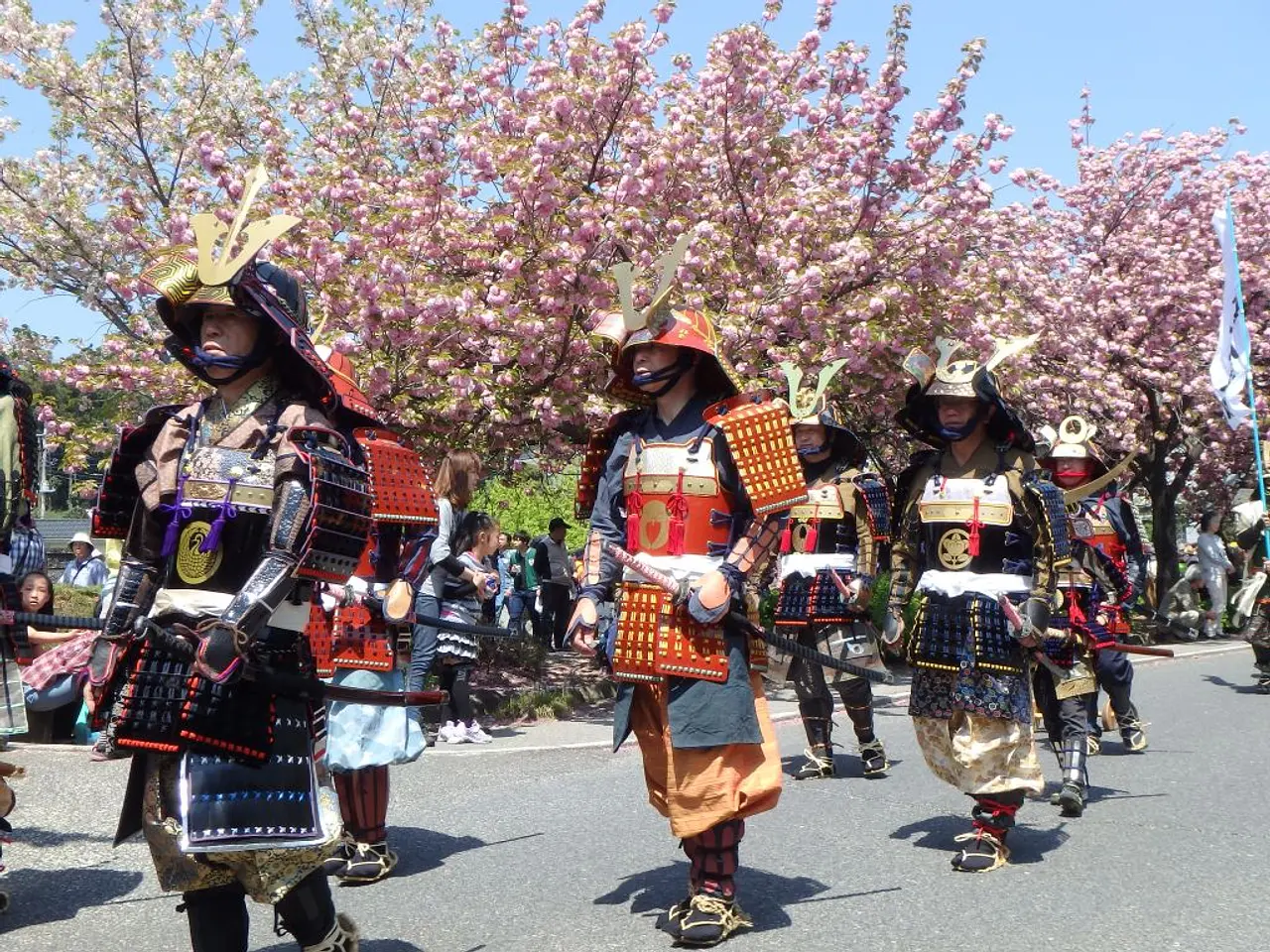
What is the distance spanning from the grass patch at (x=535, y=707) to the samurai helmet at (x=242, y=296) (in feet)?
23.9

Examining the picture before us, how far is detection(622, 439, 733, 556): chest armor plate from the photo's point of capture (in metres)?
4.73

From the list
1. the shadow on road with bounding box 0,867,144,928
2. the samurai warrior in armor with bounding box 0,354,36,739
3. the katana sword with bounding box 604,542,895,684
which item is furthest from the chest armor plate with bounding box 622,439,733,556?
the shadow on road with bounding box 0,867,144,928

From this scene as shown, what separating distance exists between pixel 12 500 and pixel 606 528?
2.19m

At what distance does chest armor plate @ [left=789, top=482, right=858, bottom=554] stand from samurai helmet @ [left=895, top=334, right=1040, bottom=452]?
1.78 meters

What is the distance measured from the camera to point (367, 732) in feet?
17.8

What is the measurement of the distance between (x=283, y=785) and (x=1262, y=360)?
23.3 m

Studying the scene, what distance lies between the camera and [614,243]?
39.6ft

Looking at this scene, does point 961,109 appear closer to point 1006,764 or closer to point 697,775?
point 1006,764

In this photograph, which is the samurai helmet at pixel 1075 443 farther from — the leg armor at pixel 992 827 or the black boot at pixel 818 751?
the leg armor at pixel 992 827

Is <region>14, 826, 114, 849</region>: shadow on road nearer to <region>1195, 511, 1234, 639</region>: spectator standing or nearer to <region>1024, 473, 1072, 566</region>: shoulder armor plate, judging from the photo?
<region>1024, 473, 1072, 566</region>: shoulder armor plate

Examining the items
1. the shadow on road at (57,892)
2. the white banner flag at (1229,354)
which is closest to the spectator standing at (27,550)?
the shadow on road at (57,892)

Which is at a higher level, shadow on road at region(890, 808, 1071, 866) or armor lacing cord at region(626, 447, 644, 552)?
armor lacing cord at region(626, 447, 644, 552)

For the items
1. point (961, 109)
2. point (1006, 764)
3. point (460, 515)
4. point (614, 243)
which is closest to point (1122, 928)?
point (1006, 764)

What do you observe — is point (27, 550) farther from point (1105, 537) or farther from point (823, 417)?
point (1105, 537)
